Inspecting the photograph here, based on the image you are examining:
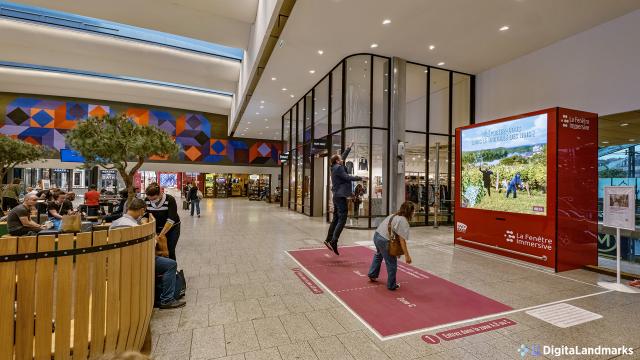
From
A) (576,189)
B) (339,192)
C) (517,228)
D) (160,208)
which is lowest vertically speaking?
(517,228)

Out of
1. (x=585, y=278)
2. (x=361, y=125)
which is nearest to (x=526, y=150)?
(x=585, y=278)

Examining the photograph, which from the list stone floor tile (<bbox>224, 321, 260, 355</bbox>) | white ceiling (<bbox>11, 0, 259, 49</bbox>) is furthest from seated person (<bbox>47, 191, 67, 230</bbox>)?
white ceiling (<bbox>11, 0, 259, 49</bbox>)

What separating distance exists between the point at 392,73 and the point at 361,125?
6.03 ft

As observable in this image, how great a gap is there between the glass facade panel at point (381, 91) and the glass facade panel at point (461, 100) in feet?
9.23

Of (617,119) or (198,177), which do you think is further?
(198,177)

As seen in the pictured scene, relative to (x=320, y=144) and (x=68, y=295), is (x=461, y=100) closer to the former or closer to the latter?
(x=320, y=144)

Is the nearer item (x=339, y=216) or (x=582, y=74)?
(x=339, y=216)

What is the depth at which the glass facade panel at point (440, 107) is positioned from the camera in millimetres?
10156

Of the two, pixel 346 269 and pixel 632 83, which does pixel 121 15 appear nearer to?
pixel 346 269

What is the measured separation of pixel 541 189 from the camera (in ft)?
15.9

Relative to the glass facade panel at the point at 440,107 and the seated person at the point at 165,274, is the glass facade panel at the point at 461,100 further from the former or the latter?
the seated person at the point at 165,274

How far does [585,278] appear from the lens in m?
4.33

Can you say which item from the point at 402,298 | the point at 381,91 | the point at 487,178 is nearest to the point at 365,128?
the point at 381,91

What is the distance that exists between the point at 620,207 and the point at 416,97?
25.4 ft
